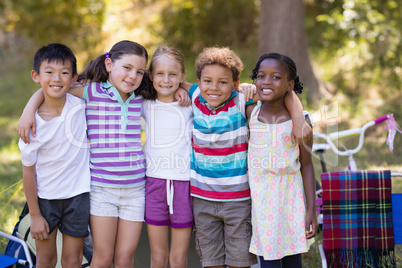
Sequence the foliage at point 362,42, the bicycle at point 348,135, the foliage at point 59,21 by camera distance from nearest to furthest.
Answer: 1. the bicycle at point 348,135
2. the foliage at point 362,42
3. the foliage at point 59,21

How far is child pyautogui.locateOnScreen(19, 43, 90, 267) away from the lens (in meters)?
2.57

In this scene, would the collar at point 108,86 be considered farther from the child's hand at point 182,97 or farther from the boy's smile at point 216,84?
the boy's smile at point 216,84

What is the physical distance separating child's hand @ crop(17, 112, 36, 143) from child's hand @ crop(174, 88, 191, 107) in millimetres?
807

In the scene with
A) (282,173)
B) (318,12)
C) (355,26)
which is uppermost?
(318,12)

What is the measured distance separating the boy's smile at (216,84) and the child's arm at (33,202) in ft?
3.43

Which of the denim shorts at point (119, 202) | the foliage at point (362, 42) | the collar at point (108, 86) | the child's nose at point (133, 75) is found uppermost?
the foliage at point (362, 42)

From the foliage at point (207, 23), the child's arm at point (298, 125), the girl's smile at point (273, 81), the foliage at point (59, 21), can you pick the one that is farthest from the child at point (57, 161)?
the foliage at point (207, 23)

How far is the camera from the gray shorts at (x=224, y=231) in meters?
2.60

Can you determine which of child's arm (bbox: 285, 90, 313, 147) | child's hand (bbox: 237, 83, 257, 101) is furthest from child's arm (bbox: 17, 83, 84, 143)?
child's arm (bbox: 285, 90, 313, 147)

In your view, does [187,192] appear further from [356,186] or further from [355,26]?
[355,26]

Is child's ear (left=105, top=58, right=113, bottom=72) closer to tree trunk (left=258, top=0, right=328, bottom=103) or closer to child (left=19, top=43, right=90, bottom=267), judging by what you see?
child (left=19, top=43, right=90, bottom=267)

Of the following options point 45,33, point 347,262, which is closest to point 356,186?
Answer: point 347,262

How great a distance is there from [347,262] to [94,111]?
5.45ft

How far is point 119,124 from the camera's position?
8.72 ft
